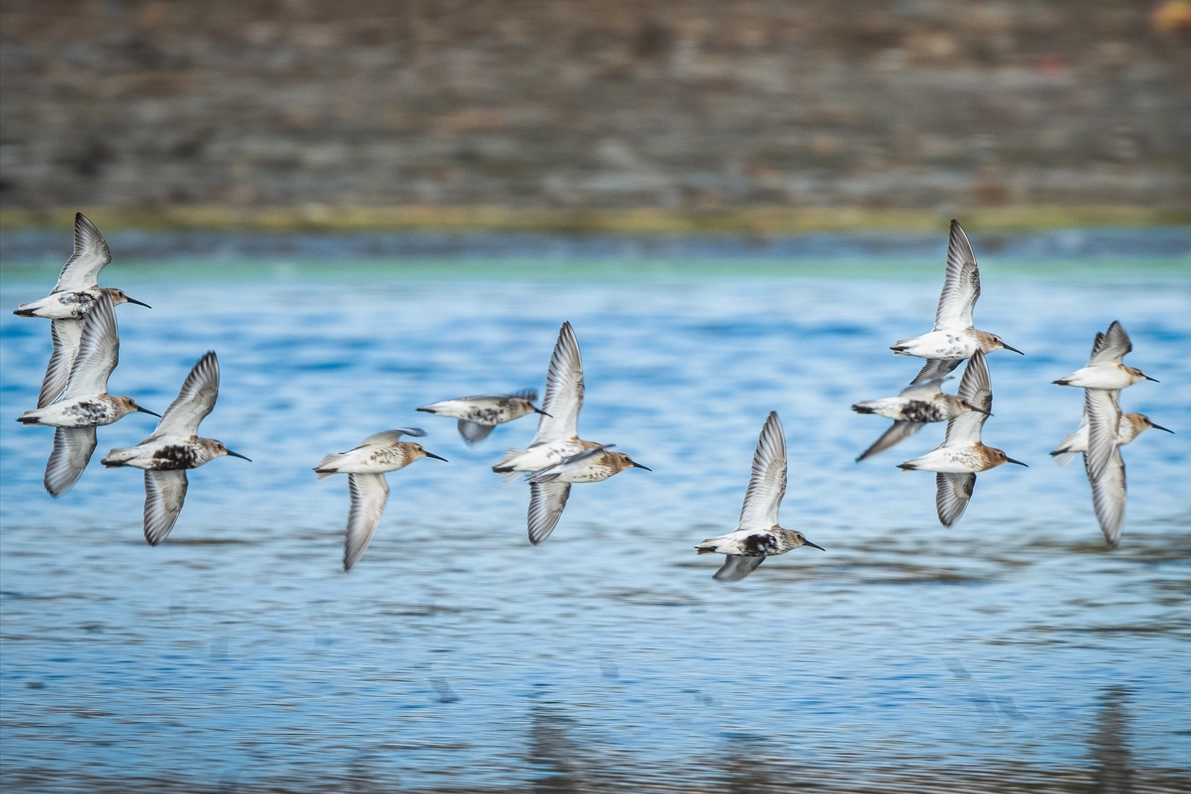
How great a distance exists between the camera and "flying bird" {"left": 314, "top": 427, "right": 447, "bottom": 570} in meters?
9.36

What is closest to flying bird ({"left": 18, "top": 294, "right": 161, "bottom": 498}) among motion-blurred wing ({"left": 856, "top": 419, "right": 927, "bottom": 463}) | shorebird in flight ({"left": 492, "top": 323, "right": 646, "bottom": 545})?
shorebird in flight ({"left": 492, "top": 323, "right": 646, "bottom": 545})

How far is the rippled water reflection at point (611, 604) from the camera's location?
8.72 metres

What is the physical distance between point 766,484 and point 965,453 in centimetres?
110

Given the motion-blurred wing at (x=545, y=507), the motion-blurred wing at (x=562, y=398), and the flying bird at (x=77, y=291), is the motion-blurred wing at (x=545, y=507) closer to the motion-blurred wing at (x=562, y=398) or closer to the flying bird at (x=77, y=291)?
the motion-blurred wing at (x=562, y=398)

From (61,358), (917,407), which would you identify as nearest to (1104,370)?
(917,407)

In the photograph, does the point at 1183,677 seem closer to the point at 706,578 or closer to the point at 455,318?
the point at 706,578

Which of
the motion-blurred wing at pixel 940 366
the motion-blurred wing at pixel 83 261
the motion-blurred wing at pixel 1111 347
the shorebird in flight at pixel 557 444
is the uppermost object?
the motion-blurred wing at pixel 83 261

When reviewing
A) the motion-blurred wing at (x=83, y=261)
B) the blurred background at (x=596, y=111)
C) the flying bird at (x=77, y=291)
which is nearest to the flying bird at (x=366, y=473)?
the flying bird at (x=77, y=291)

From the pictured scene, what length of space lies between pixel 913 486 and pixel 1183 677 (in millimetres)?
4578

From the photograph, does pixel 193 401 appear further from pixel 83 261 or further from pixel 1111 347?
pixel 1111 347

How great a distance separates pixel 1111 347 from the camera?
28.8ft

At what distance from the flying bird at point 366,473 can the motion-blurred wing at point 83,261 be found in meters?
1.36

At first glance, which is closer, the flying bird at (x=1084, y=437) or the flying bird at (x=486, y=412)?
the flying bird at (x=486, y=412)

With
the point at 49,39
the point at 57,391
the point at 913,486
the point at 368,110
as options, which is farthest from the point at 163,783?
the point at 49,39
